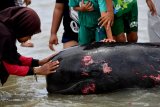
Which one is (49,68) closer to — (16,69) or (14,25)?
(16,69)

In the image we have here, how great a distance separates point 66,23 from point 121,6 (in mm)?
970

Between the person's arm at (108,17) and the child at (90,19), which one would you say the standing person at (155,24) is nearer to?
the child at (90,19)

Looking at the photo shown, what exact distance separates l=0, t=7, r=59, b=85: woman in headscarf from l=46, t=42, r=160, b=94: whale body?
16cm

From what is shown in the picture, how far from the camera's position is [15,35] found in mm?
5438

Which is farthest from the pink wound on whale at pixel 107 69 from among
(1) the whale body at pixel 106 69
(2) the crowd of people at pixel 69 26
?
(2) the crowd of people at pixel 69 26

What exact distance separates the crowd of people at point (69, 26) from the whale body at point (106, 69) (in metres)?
0.15

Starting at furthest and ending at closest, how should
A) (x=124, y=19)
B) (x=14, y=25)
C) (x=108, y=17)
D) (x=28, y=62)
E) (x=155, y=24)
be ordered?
(x=155, y=24) → (x=124, y=19) → (x=28, y=62) → (x=108, y=17) → (x=14, y=25)

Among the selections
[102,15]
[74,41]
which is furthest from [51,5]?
[102,15]

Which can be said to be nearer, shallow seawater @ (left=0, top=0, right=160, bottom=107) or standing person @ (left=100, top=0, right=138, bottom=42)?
shallow seawater @ (left=0, top=0, right=160, bottom=107)

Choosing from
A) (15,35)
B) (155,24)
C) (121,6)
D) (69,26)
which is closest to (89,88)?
(15,35)

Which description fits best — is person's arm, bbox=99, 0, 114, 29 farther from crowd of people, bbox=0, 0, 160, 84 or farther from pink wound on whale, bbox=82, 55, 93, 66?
pink wound on whale, bbox=82, 55, 93, 66

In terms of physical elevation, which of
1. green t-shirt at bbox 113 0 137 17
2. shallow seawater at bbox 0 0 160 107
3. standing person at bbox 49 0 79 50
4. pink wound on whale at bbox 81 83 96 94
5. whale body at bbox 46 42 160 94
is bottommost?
shallow seawater at bbox 0 0 160 107

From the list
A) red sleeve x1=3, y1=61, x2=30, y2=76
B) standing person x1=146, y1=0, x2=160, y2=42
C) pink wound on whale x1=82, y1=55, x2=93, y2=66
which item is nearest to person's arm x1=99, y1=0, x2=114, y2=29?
pink wound on whale x1=82, y1=55, x2=93, y2=66

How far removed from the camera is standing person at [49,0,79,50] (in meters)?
6.60
